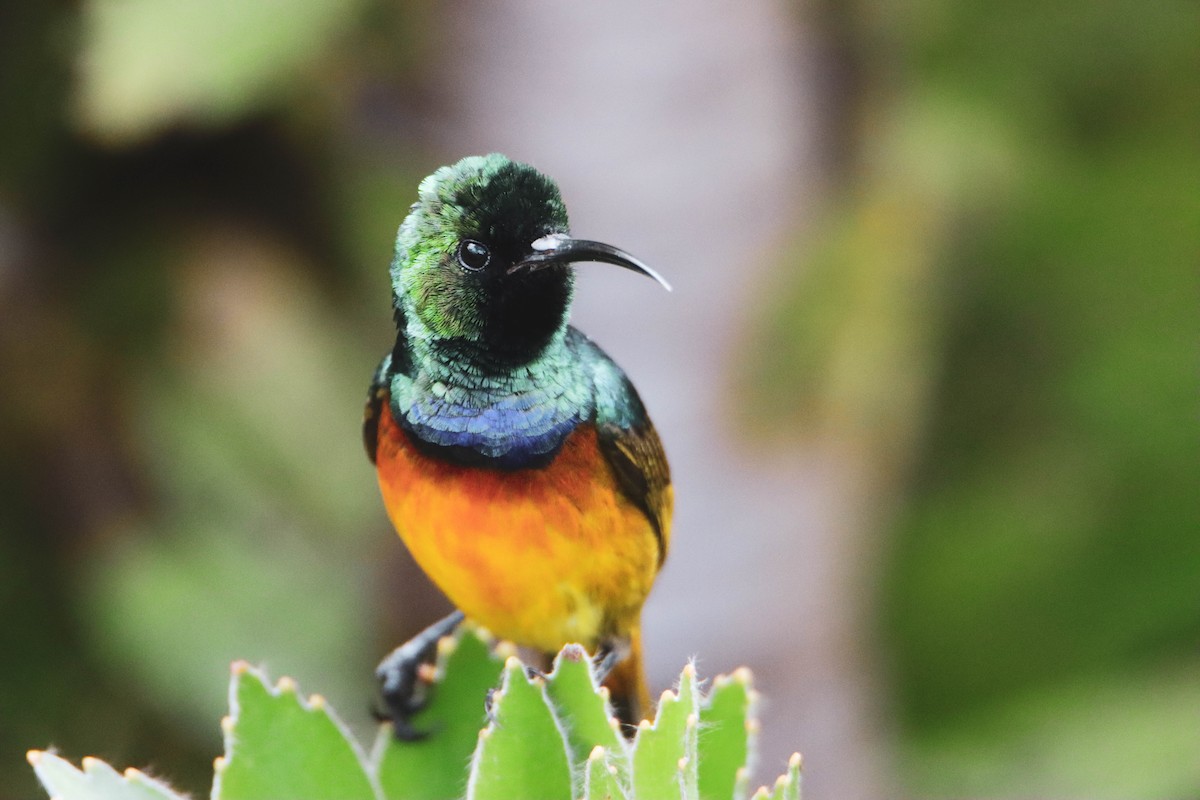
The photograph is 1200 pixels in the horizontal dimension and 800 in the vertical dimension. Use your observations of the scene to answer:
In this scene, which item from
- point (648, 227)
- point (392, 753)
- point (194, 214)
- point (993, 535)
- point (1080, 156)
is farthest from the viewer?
A: point (1080, 156)

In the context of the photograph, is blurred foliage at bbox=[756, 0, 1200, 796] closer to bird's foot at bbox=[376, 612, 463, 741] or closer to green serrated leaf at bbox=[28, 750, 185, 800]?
bird's foot at bbox=[376, 612, 463, 741]

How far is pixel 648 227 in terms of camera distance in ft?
10.2

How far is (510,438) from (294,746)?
321mm

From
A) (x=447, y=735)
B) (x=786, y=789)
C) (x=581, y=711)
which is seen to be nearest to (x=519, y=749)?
(x=581, y=711)

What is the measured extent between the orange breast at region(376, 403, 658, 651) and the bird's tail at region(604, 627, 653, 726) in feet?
0.41

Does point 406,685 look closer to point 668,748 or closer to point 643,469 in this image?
point 643,469

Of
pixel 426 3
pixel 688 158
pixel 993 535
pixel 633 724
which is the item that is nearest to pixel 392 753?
pixel 633 724

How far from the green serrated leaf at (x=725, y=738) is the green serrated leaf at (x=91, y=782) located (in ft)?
1.41

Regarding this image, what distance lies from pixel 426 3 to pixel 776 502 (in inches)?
57.6

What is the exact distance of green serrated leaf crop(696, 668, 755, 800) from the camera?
3.92ft

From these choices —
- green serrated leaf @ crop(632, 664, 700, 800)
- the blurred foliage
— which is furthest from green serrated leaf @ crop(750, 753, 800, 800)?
the blurred foliage

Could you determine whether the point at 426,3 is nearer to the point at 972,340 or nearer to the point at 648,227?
the point at 648,227

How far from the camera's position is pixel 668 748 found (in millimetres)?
1048

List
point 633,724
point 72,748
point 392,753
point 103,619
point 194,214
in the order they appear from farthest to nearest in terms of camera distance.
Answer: point 194,214 → point 103,619 → point 72,748 → point 633,724 → point 392,753
